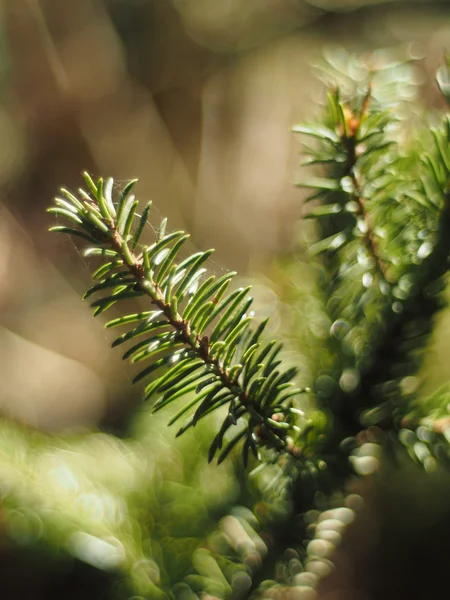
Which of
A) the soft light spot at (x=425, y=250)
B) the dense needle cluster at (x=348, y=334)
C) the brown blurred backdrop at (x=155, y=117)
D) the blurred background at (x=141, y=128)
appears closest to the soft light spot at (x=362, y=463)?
the dense needle cluster at (x=348, y=334)

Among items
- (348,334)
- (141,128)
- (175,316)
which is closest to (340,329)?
(348,334)

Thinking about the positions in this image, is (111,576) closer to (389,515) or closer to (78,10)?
(389,515)

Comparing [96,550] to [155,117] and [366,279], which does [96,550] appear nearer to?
[366,279]

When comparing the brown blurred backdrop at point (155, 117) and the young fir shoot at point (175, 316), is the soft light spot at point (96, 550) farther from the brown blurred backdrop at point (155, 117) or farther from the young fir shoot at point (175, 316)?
the brown blurred backdrop at point (155, 117)

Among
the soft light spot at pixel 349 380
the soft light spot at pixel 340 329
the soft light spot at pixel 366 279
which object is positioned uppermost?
the soft light spot at pixel 366 279

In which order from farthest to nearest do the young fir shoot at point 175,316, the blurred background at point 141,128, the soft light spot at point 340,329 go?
the blurred background at point 141,128, the soft light spot at point 340,329, the young fir shoot at point 175,316

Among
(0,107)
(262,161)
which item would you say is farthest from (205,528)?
(0,107)

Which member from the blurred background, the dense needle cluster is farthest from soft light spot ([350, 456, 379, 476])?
the blurred background

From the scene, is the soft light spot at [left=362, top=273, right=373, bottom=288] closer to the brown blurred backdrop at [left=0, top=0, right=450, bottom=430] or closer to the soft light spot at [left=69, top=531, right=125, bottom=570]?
the soft light spot at [left=69, top=531, right=125, bottom=570]
